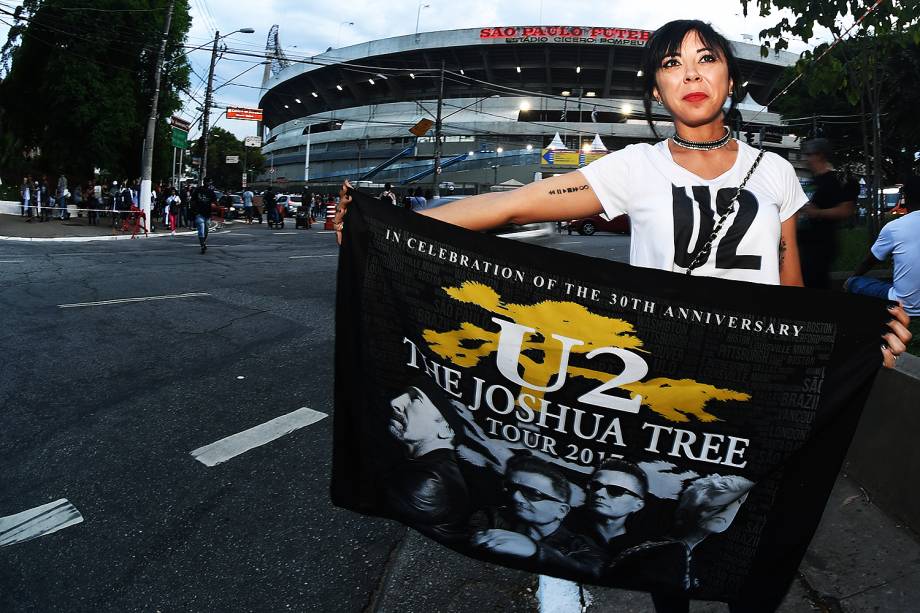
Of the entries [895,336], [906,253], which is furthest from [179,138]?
[895,336]

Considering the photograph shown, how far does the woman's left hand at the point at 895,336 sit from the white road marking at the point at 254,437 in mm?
3396

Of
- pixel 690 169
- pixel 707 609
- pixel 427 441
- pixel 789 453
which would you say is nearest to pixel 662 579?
pixel 789 453

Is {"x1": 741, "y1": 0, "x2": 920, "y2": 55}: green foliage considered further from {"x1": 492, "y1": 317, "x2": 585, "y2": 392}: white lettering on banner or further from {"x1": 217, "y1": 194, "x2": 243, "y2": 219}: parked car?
{"x1": 217, "y1": 194, "x2": 243, "y2": 219}: parked car

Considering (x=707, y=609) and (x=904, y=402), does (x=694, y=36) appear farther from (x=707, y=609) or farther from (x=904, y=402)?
(x=904, y=402)

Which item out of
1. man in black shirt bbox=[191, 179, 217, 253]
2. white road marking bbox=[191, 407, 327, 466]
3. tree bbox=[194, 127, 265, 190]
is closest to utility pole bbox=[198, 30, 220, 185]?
man in black shirt bbox=[191, 179, 217, 253]

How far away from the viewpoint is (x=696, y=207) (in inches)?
70.7

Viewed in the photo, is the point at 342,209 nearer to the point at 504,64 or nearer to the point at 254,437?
the point at 254,437

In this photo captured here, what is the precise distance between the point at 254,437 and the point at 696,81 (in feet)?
11.2

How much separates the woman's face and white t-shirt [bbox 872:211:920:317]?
3.67 meters

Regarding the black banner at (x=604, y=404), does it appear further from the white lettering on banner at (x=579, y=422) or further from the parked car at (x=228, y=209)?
the parked car at (x=228, y=209)

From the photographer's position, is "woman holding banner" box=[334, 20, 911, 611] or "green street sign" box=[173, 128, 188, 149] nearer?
"woman holding banner" box=[334, 20, 911, 611]

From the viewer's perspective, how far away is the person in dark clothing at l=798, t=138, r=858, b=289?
19.0ft

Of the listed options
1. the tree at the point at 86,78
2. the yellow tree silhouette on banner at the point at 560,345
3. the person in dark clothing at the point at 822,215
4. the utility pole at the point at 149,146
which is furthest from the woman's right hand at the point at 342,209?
the tree at the point at 86,78

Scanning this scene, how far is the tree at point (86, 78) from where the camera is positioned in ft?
83.6
